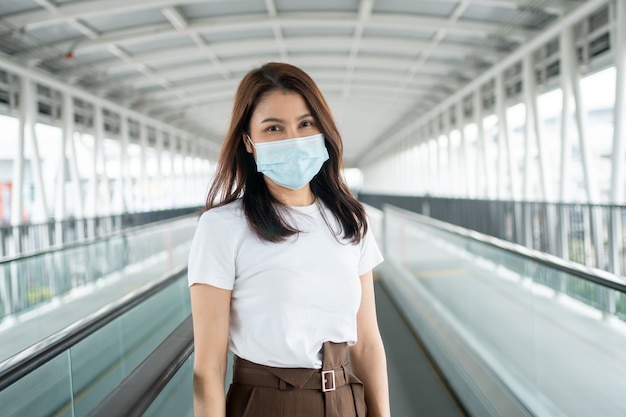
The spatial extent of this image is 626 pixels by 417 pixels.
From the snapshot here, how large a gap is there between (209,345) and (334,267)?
43 cm

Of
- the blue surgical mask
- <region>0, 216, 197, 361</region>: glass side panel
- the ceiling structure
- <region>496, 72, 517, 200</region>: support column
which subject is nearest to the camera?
the blue surgical mask

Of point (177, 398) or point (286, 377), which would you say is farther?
point (177, 398)

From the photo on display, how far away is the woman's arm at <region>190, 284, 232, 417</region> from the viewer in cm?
163

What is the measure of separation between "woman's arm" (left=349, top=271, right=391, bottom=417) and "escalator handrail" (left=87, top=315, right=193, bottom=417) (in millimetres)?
743

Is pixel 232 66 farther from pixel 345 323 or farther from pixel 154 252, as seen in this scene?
pixel 345 323

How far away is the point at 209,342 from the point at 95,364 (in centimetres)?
194

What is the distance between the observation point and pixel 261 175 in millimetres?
2062

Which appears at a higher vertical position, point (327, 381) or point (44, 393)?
point (327, 381)

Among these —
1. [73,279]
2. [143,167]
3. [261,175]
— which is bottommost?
[73,279]

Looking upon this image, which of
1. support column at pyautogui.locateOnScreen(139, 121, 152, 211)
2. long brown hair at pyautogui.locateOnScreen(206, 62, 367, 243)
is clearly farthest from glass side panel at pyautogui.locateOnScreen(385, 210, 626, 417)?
support column at pyautogui.locateOnScreen(139, 121, 152, 211)

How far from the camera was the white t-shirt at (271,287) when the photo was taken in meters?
1.64

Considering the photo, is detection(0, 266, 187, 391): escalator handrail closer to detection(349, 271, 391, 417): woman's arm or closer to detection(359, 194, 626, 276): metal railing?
detection(349, 271, 391, 417): woman's arm

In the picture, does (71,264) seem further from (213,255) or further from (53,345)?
(213,255)

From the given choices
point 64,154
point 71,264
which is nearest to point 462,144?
point 64,154
